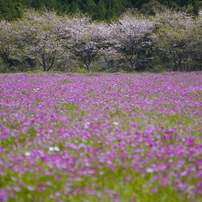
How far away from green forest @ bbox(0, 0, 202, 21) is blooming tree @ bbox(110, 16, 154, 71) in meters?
8.01

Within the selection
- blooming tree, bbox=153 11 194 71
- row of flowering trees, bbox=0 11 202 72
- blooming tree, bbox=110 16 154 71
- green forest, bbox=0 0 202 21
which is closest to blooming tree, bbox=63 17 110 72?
row of flowering trees, bbox=0 11 202 72

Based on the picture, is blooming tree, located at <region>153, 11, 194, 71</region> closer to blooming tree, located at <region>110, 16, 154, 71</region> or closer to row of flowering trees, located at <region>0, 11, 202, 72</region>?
row of flowering trees, located at <region>0, 11, 202, 72</region>

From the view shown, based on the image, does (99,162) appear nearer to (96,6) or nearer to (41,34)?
(41,34)

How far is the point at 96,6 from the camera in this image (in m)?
62.4

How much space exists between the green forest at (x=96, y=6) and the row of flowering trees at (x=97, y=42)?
549cm

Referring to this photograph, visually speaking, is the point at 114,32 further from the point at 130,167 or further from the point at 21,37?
→ the point at 130,167

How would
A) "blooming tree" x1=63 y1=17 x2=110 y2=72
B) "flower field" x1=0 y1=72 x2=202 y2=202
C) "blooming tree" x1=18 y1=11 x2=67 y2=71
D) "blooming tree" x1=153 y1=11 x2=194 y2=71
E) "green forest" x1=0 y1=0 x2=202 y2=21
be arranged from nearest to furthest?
"flower field" x1=0 y1=72 x2=202 y2=202
"blooming tree" x1=153 y1=11 x2=194 y2=71
"blooming tree" x1=18 y1=11 x2=67 y2=71
"blooming tree" x1=63 y1=17 x2=110 y2=72
"green forest" x1=0 y1=0 x2=202 y2=21

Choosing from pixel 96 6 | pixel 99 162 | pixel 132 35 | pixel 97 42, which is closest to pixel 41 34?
pixel 97 42

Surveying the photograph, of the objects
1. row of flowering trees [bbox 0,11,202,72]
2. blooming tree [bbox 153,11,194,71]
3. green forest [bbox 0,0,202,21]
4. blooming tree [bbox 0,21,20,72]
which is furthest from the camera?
green forest [bbox 0,0,202,21]

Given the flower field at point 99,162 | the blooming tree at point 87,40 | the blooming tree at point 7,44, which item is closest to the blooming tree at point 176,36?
the blooming tree at point 87,40

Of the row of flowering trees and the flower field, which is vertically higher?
the row of flowering trees

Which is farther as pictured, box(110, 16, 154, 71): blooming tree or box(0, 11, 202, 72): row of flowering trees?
box(110, 16, 154, 71): blooming tree

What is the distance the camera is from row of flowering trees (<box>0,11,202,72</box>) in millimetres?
36750

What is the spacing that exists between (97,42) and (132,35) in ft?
24.7
